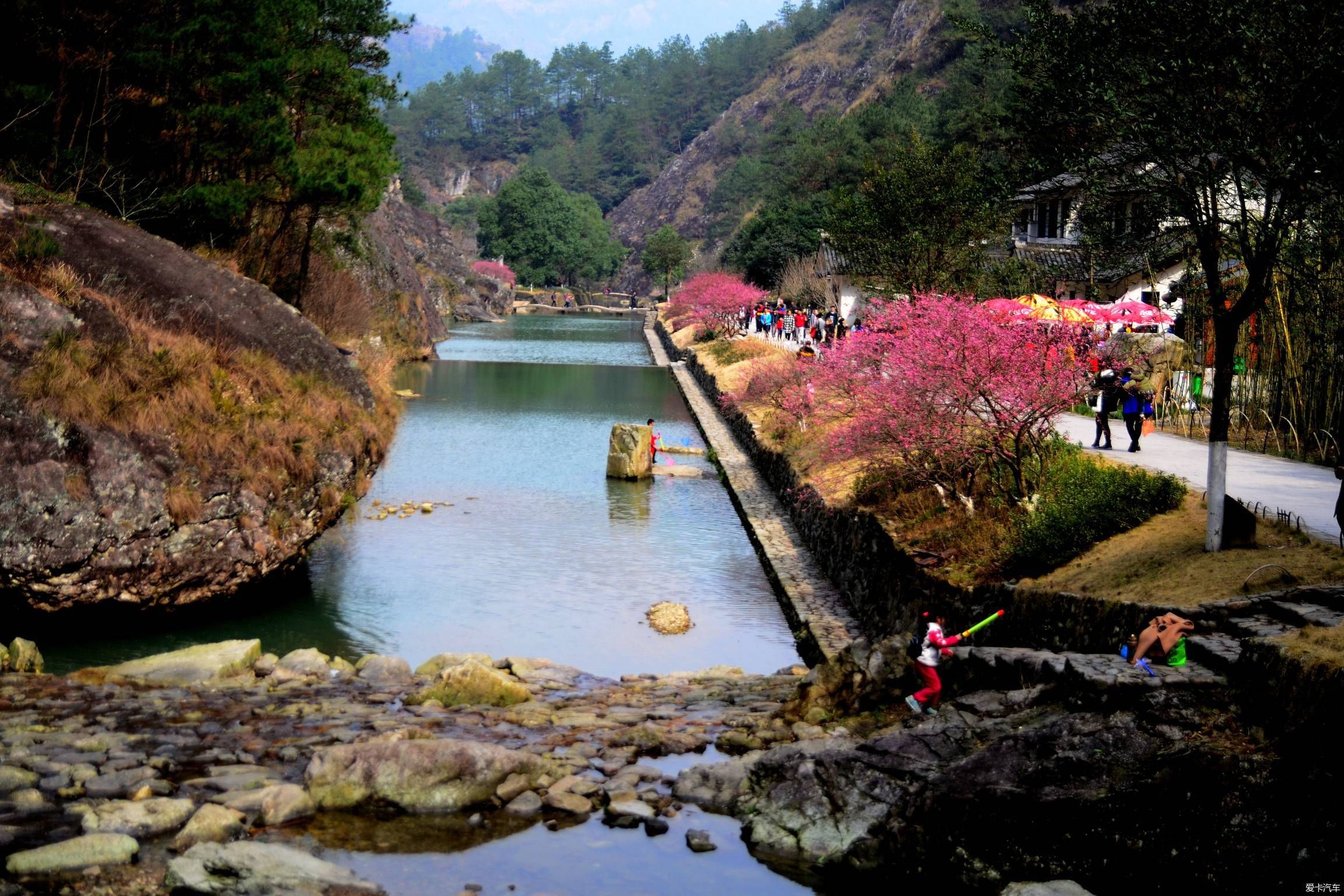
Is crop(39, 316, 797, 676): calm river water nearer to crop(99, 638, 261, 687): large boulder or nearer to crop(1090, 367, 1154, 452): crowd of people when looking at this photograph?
crop(99, 638, 261, 687): large boulder

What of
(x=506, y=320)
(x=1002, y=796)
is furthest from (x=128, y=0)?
(x=506, y=320)

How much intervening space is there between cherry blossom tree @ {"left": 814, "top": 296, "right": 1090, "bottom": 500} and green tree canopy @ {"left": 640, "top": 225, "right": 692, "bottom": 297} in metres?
108

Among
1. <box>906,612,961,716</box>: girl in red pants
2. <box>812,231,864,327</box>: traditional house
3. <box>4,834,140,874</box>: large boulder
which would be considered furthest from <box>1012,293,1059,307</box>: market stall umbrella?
<box>812,231,864,327</box>: traditional house

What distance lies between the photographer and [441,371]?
53.6m

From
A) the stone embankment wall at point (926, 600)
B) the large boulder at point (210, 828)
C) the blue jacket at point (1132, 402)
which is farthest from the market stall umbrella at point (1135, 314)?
the large boulder at point (210, 828)

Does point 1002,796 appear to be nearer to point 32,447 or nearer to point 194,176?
point 32,447

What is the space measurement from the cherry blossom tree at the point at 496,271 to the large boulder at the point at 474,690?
4455 inches

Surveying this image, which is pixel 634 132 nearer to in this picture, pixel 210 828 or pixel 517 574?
pixel 517 574

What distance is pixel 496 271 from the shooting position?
5217 inches

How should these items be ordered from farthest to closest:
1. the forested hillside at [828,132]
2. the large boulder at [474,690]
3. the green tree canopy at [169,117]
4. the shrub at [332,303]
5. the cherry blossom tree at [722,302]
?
the forested hillside at [828,132]
the cherry blossom tree at [722,302]
the shrub at [332,303]
the green tree canopy at [169,117]
the large boulder at [474,690]

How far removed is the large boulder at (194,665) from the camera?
13.7 m

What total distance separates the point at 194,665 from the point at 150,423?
143 inches

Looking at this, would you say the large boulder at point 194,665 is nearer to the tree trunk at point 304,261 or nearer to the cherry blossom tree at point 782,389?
the cherry blossom tree at point 782,389

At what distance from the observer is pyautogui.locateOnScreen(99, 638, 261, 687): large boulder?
1369 centimetres
